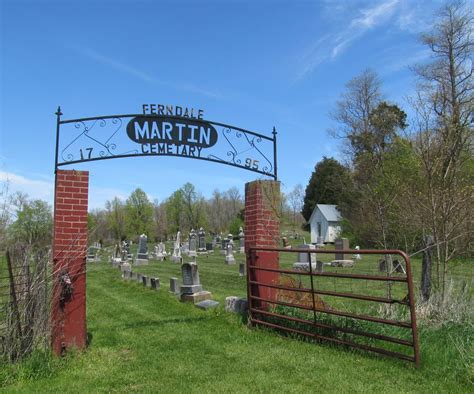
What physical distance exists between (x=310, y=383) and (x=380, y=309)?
10.7 feet

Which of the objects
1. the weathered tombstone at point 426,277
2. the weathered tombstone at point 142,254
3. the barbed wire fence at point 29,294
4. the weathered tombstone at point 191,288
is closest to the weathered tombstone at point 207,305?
the weathered tombstone at point 191,288

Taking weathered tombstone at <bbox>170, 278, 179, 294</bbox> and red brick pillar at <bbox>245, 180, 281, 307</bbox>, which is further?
weathered tombstone at <bbox>170, 278, 179, 294</bbox>

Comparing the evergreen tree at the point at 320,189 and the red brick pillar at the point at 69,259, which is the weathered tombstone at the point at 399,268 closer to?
the red brick pillar at the point at 69,259

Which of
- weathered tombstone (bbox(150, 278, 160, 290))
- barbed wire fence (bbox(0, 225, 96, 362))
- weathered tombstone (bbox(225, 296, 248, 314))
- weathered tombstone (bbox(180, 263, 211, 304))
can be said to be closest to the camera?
barbed wire fence (bbox(0, 225, 96, 362))

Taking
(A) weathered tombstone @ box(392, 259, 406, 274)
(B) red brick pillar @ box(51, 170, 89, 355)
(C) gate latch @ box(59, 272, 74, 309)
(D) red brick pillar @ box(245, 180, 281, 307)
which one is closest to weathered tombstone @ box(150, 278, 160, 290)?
(D) red brick pillar @ box(245, 180, 281, 307)

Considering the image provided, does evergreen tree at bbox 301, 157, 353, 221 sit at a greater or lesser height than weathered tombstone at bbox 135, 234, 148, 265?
greater

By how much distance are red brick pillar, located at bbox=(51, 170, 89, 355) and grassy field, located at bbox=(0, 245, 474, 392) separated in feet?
1.16

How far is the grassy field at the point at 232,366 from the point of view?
488cm

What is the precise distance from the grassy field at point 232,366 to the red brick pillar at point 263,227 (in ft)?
2.74

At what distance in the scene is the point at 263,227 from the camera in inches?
314

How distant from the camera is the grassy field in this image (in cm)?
488

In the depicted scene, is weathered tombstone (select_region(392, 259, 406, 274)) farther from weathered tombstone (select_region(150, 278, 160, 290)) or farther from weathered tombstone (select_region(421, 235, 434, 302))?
weathered tombstone (select_region(150, 278, 160, 290))

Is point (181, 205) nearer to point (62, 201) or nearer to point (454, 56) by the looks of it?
point (454, 56)

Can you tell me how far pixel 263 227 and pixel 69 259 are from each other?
10.6 ft
